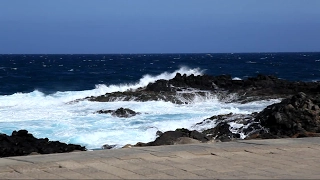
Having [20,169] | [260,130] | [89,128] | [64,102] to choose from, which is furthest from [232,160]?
[64,102]

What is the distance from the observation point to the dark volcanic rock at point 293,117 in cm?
1475

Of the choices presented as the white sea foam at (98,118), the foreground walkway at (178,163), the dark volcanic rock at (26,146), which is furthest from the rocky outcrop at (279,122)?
the foreground walkway at (178,163)

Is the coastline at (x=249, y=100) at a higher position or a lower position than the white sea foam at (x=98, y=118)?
higher

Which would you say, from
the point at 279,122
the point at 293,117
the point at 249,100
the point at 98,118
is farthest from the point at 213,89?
the point at 279,122

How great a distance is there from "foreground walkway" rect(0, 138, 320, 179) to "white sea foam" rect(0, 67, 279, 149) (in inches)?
324

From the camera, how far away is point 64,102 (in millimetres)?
28094

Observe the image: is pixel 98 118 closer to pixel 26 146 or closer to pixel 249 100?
pixel 249 100

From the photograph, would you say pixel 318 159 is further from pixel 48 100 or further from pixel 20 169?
pixel 48 100

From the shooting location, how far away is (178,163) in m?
5.80

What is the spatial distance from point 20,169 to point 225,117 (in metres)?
13.0

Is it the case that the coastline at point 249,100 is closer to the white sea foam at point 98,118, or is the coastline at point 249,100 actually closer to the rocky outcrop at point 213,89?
the rocky outcrop at point 213,89

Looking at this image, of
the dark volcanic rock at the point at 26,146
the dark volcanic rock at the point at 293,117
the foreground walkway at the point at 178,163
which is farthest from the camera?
the dark volcanic rock at the point at 293,117

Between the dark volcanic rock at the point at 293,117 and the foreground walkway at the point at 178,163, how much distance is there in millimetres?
7996

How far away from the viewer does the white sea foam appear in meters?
16.1
